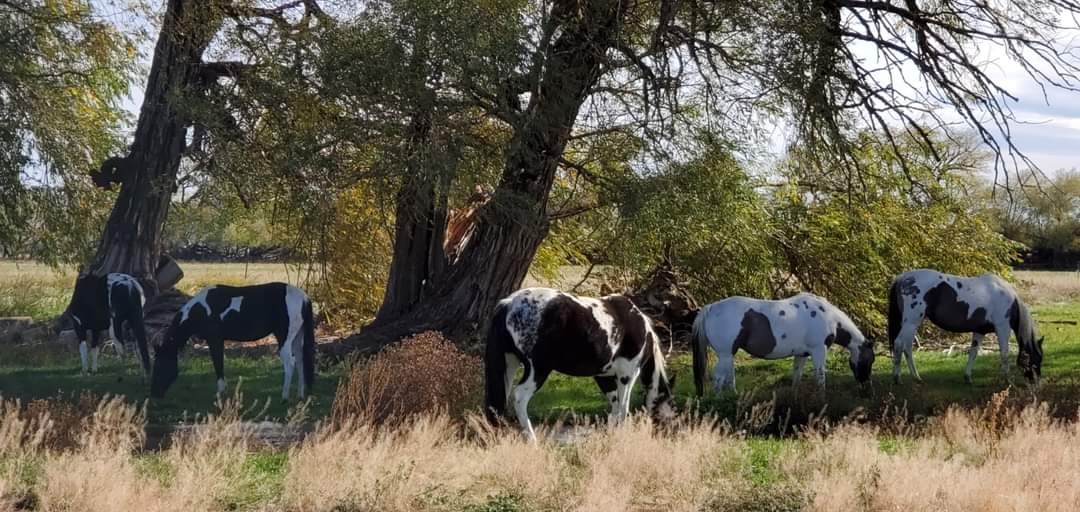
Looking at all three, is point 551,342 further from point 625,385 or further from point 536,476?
point 536,476

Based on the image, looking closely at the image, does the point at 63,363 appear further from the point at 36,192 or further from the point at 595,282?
the point at 595,282

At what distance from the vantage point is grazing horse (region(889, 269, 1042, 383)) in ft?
48.9

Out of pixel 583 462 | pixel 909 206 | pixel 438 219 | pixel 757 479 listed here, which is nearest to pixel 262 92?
pixel 438 219

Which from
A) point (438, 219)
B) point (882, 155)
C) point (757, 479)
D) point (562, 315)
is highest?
point (882, 155)

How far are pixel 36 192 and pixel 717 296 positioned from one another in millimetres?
12273

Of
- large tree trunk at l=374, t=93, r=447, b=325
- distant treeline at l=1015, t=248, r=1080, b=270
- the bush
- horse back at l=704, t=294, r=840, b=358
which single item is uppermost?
distant treeline at l=1015, t=248, r=1080, b=270

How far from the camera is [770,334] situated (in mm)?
13688

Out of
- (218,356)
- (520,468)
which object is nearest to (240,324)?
(218,356)

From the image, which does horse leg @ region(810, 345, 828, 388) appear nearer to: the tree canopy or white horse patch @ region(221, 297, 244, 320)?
the tree canopy

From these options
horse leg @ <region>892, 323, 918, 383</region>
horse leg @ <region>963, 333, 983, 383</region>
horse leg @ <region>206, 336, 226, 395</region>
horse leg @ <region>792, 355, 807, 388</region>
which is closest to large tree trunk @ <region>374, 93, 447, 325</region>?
horse leg @ <region>206, 336, 226, 395</region>

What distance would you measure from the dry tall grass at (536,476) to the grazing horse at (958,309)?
18.2 ft

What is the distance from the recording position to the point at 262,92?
15711 millimetres

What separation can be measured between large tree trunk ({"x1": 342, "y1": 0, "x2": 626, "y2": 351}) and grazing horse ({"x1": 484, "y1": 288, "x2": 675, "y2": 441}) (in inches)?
166

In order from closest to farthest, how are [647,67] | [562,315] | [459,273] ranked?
[562,315]
[647,67]
[459,273]
